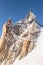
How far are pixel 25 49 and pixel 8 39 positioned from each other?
26.6 feet

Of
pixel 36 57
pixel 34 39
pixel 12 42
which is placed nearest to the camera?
pixel 36 57

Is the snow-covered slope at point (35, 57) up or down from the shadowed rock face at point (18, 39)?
down

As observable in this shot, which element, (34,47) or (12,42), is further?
(12,42)

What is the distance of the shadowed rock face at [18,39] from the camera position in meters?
61.8

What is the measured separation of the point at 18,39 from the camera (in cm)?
6656

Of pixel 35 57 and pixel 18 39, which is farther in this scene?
pixel 18 39

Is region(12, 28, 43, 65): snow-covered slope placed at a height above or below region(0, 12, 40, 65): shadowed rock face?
below

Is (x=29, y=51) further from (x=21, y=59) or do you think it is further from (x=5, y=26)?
(x=5, y=26)

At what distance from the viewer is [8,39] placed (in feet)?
223

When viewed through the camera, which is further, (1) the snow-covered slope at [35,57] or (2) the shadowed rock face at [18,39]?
(2) the shadowed rock face at [18,39]

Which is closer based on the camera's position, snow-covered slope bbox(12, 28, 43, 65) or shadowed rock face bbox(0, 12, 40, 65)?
snow-covered slope bbox(12, 28, 43, 65)

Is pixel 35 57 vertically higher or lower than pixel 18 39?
lower

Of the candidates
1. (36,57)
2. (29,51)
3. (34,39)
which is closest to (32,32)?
(34,39)

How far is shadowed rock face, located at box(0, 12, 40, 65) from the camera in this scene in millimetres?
61844
